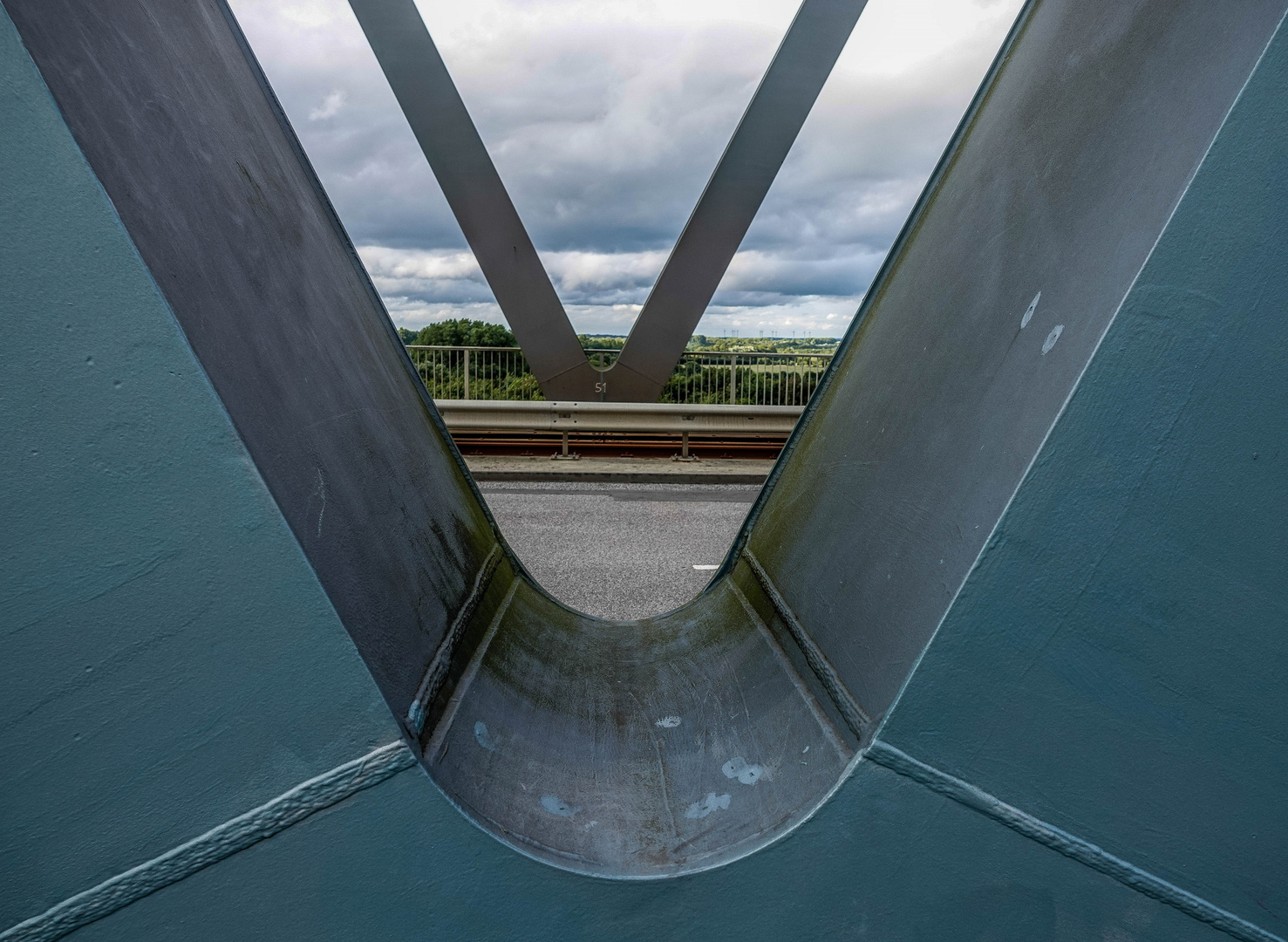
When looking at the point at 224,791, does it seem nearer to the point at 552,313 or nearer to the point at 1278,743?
the point at 1278,743

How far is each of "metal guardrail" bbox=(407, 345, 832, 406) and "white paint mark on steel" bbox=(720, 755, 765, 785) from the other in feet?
32.3

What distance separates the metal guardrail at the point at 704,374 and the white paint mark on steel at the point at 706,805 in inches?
391

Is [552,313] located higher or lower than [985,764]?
lower

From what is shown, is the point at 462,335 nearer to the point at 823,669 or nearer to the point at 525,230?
the point at 525,230

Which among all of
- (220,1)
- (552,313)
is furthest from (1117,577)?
(552,313)

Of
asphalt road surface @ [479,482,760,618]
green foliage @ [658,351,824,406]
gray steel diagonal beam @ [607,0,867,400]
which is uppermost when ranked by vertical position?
gray steel diagonal beam @ [607,0,867,400]

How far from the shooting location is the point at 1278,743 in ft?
4.13

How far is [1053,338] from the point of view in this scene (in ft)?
4.34

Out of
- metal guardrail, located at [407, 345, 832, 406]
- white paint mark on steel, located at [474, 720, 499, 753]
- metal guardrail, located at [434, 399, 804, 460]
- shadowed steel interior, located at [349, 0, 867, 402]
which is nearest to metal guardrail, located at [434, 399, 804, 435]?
metal guardrail, located at [434, 399, 804, 460]

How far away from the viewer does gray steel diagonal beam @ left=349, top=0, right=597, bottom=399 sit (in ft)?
26.6

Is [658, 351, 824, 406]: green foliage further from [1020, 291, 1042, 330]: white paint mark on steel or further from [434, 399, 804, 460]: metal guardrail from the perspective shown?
[1020, 291, 1042, 330]: white paint mark on steel

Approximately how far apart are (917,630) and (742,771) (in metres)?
0.48

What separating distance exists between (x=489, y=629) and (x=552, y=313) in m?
7.77

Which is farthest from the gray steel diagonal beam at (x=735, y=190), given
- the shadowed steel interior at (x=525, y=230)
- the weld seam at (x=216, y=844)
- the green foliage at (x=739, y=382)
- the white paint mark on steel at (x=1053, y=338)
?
the weld seam at (x=216, y=844)
